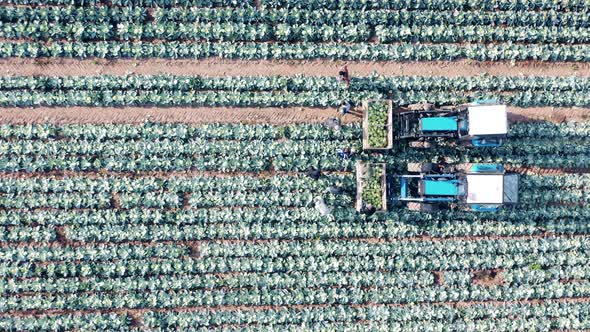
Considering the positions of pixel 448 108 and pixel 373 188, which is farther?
pixel 448 108

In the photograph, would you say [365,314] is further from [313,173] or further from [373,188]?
[313,173]

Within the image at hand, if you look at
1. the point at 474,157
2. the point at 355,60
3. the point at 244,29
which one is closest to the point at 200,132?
the point at 244,29

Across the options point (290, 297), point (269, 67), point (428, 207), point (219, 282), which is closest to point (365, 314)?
point (290, 297)

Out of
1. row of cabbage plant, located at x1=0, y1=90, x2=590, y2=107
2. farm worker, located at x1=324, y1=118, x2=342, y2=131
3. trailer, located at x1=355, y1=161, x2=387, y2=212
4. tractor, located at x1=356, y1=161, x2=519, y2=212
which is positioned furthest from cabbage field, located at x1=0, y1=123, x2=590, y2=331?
row of cabbage plant, located at x1=0, y1=90, x2=590, y2=107

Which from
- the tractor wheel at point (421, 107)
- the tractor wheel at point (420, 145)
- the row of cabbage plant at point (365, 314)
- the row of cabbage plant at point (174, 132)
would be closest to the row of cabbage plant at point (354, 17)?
the tractor wheel at point (421, 107)

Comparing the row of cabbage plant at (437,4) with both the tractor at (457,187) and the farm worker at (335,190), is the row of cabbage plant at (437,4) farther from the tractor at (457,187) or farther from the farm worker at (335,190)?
the farm worker at (335,190)

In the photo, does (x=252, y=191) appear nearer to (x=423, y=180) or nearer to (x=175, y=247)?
(x=175, y=247)

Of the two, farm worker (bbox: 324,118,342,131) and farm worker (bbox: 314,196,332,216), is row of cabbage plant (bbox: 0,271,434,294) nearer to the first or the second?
farm worker (bbox: 314,196,332,216)
